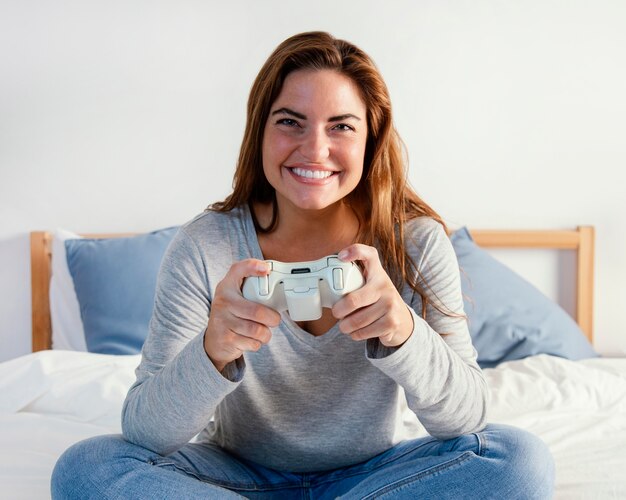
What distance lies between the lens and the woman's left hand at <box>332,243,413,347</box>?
3.22ft

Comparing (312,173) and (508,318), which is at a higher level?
(312,173)

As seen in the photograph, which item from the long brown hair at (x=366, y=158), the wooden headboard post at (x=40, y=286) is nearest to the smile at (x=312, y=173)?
the long brown hair at (x=366, y=158)

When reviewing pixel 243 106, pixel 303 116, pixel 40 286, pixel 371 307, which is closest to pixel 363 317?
pixel 371 307

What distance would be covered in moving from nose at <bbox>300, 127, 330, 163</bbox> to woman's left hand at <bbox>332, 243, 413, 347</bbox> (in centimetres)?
27

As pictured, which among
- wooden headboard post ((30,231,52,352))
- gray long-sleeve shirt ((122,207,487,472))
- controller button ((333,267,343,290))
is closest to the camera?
controller button ((333,267,343,290))

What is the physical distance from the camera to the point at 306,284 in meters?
0.96

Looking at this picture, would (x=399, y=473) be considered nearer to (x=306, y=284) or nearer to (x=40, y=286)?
(x=306, y=284)

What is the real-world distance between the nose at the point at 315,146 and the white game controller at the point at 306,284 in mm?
293

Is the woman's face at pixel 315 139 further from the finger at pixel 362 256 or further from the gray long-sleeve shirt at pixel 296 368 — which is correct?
the finger at pixel 362 256

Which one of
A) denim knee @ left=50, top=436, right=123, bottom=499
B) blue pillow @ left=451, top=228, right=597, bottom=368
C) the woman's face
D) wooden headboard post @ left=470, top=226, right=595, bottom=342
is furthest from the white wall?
denim knee @ left=50, top=436, right=123, bottom=499

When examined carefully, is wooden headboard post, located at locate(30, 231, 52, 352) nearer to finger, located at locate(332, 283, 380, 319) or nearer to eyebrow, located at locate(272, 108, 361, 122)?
eyebrow, located at locate(272, 108, 361, 122)

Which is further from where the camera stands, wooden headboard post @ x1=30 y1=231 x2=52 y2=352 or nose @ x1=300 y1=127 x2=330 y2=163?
wooden headboard post @ x1=30 y1=231 x2=52 y2=352

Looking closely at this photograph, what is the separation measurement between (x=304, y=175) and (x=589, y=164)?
1635mm

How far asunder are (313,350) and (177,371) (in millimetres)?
252
